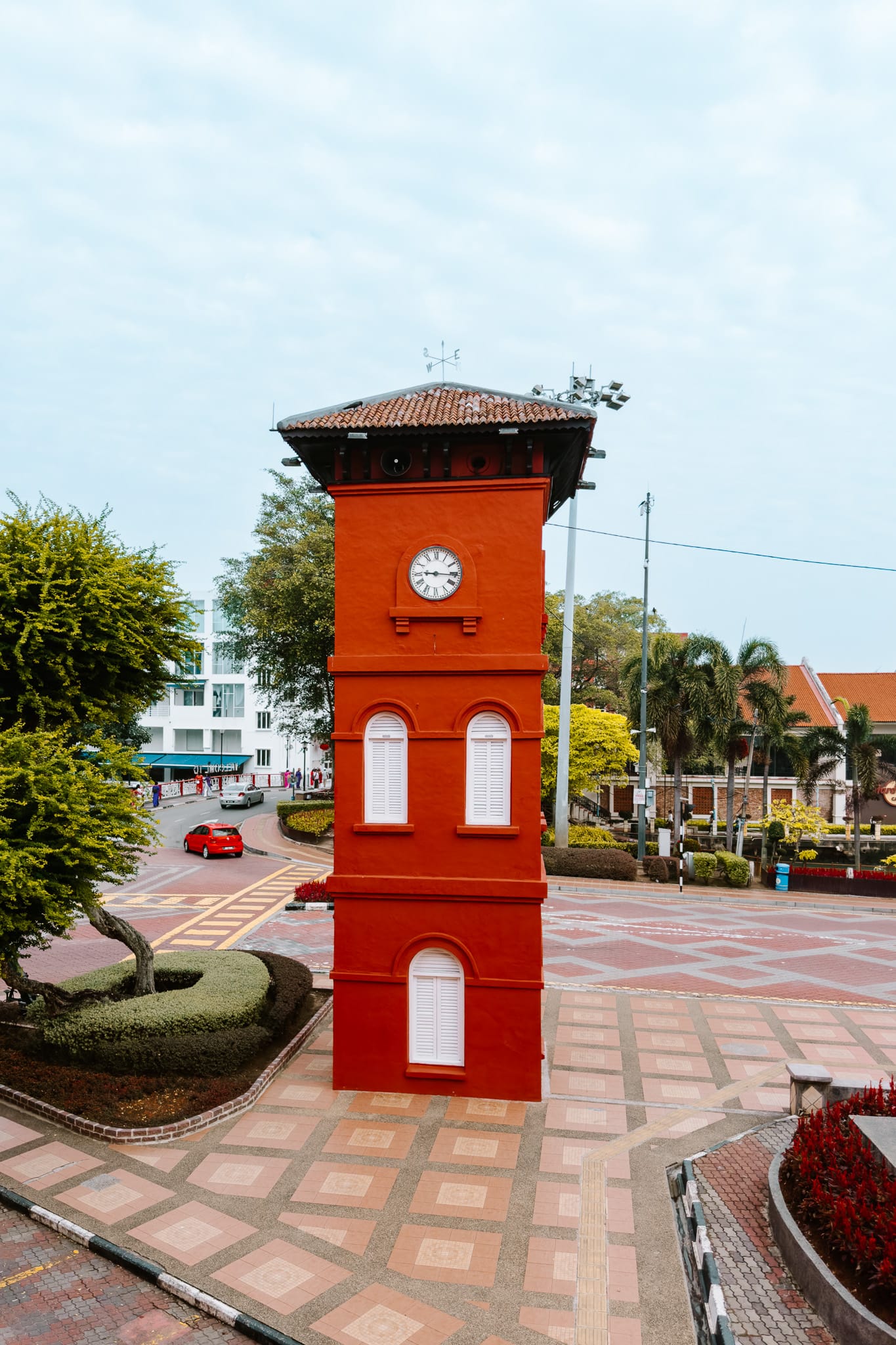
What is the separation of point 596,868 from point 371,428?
2213 cm

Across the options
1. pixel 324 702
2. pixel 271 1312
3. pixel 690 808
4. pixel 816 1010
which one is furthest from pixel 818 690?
pixel 271 1312

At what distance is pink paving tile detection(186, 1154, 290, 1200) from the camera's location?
980 centimetres

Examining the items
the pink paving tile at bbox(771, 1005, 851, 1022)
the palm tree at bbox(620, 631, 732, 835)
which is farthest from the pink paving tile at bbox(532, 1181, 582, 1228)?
the palm tree at bbox(620, 631, 732, 835)

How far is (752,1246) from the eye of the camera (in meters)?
8.89

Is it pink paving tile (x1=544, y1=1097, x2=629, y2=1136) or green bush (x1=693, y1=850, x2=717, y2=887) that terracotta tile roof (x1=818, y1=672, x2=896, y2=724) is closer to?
green bush (x1=693, y1=850, x2=717, y2=887)

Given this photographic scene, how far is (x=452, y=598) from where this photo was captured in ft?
41.5

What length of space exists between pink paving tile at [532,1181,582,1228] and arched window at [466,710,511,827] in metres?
4.61

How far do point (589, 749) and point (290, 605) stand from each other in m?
13.3

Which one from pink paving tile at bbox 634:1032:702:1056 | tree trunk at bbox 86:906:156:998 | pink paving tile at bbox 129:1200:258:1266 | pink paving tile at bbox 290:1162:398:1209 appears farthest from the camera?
pink paving tile at bbox 634:1032:702:1056

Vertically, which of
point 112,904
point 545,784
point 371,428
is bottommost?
point 112,904

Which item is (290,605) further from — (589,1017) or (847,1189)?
(847,1189)

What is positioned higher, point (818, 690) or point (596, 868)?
point (818, 690)

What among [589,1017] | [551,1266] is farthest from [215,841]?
[551,1266]

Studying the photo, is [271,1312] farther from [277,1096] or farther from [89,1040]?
[89,1040]
